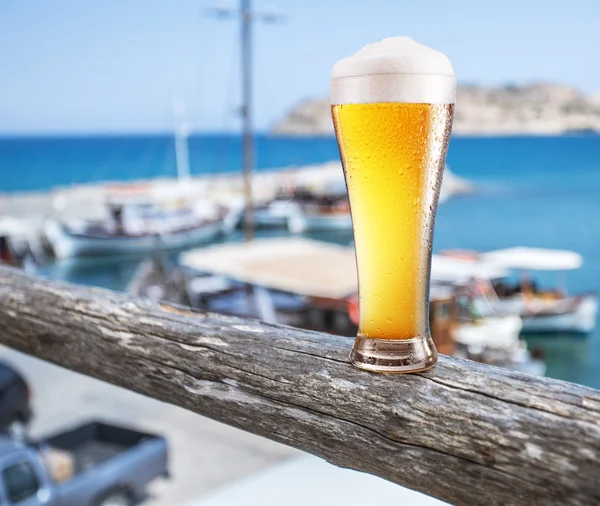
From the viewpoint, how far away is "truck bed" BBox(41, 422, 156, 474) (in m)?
6.22

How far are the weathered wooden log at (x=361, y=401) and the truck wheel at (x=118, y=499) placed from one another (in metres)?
4.49

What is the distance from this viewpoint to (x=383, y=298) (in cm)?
110

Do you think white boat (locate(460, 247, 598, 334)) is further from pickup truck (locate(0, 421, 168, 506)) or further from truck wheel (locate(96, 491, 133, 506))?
truck wheel (locate(96, 491, 133, 506))

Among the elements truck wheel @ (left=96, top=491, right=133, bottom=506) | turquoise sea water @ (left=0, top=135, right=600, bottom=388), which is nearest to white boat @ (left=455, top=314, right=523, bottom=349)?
turquoise sea water @ (left=0, top=135, right=600, bottom=388)

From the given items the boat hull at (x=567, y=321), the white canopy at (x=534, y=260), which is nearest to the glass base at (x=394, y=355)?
the white canopy at (x=534, y=260)

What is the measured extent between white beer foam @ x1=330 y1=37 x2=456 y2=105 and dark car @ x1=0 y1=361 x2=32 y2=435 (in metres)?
7.09

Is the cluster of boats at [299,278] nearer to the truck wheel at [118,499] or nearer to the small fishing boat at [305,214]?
the truck wheel at [118,499]

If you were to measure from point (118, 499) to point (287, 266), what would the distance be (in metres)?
5.71

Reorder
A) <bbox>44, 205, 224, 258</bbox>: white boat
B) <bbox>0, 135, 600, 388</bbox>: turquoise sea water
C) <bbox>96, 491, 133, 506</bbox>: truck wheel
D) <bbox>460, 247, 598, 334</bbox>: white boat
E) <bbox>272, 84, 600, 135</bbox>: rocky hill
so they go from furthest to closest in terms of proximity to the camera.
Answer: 1. <bbox>272, 84, 600, 135</bbox>: rocky hill
2. <bbox>44, 205, 224, 258</bbox>: white boat
3. <bbox>0, 135, 600, 388</bbox>: turquoise sea water
4. <bbox>460, 247, 598, 334</bbox>: white boat
5. <bbox>96, 491, 133, 506</bbox>: truck wheel

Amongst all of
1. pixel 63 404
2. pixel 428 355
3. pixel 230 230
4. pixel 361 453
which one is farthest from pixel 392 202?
pixel 230 230

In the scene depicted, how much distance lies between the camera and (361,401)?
1.02 meters

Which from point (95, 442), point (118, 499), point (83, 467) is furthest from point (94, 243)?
point (118, 499)

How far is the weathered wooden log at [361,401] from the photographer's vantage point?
841mm

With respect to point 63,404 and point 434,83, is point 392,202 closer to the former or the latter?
point 434,83
